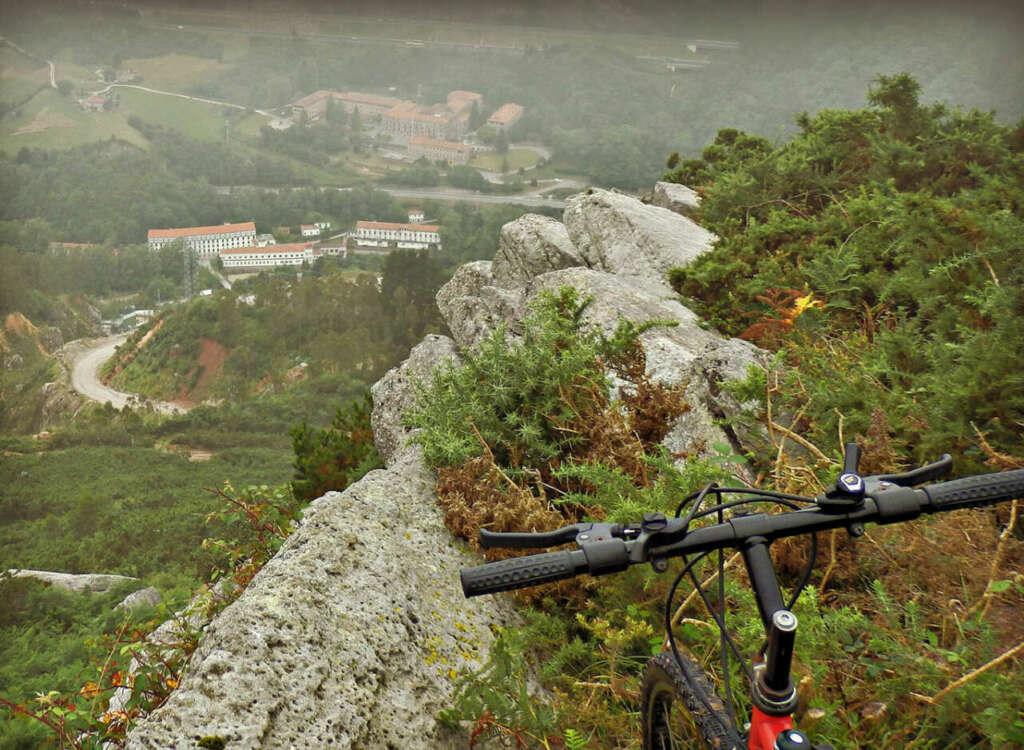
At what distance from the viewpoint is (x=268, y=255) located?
77438 millimetres

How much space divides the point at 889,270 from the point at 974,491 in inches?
217

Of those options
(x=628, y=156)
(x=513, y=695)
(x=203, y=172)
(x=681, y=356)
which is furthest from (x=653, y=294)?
(x=203, y=172)

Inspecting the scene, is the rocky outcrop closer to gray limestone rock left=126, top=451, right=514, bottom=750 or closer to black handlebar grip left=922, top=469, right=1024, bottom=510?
gray limestone rock left=126, top=451, right=514, bottom=750

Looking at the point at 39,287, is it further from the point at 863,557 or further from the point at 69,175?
the point at 863,557

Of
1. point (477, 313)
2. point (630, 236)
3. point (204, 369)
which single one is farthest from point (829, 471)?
point (204, 369)

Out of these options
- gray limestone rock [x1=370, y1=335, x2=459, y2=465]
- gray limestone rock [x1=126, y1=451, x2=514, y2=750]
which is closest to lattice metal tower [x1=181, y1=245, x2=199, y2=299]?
gray limestone rock [x1=370, y1=335, x2=459, y2=465]

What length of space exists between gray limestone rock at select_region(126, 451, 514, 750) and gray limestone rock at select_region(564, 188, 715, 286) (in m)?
5.50

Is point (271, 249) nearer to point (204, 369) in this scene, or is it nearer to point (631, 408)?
point (204, 369)

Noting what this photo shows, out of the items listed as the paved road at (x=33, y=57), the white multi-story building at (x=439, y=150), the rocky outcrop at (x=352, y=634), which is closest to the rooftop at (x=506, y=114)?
the white multi-story building at (x=439, y=150)

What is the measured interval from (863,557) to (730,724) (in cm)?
175

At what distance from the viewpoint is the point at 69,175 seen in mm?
92375

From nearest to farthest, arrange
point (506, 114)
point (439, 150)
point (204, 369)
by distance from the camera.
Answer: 1. point (204, 369)
2. point (439, 150)
3. point (506, 114)

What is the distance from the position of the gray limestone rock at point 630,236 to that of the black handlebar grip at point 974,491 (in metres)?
6.15

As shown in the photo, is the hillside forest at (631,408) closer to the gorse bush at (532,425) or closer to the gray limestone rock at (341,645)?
the gorse bush at (532,425)
